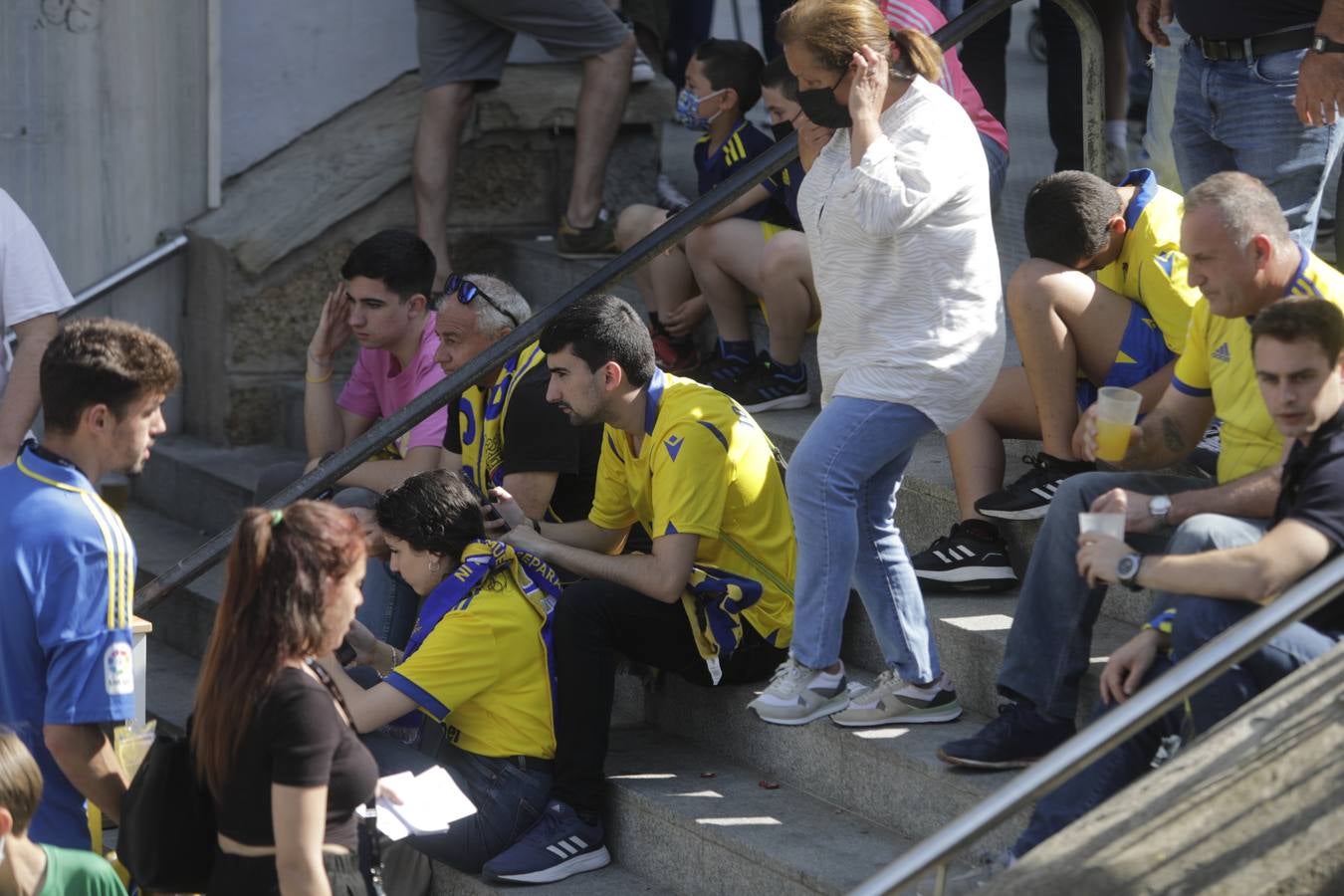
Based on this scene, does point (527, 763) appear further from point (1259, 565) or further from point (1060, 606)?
point (1259, 565)

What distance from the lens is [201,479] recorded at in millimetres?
6738

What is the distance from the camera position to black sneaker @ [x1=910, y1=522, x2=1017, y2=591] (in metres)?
4.62

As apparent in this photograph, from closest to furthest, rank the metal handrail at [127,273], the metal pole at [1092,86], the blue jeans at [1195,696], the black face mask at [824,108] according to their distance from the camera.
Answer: the blue jeans at [1195,696]
the black face mask at [824,108]
the metal pole at [1092,86]
the metal handrail at [127,273]

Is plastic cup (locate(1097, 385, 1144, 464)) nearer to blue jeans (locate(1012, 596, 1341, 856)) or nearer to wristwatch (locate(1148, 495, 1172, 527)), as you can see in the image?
wristwatch (locate(1148, 495, 1172, 527))

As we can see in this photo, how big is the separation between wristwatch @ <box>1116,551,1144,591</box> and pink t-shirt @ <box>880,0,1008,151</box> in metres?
2.23

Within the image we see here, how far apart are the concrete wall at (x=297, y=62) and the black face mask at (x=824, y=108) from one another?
11.4 ft

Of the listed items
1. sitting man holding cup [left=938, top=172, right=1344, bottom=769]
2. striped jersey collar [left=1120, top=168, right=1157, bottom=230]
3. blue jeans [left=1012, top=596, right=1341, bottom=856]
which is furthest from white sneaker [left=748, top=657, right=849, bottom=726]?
striped jersey collar [left=1120, top=168, right=1157, bottom=230]

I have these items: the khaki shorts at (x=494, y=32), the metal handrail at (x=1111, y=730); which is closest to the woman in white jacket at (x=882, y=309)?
the metal handrail at (x=1111, y=730)

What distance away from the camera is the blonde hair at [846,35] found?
4.06 meters

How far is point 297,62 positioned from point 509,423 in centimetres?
285

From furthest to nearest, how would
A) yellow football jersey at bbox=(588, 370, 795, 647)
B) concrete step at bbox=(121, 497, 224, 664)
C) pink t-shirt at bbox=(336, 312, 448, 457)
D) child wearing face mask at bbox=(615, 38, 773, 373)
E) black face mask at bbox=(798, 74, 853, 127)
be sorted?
concrete step at bbox=(121, 497, 224, 664) < child wearing face mask at bbox=(615, 38, 773, 373) < pink t-shirt at bbox=(336, 312, 448, 457) < yellow football jersey at bbox=(588, 370, 795, 647) < black face mask at bbox=(798, 74, 853, 127)

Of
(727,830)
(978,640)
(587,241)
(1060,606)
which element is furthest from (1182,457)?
(587,241)

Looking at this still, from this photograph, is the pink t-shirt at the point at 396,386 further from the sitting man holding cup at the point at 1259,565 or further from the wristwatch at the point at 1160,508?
the sitting man holding cup at the point at 1259,565

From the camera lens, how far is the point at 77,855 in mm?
3195
